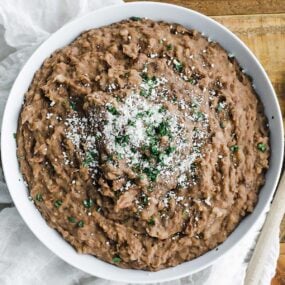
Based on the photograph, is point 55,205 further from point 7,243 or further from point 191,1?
point 191,1

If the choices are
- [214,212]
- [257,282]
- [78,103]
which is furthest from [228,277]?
[78,103]

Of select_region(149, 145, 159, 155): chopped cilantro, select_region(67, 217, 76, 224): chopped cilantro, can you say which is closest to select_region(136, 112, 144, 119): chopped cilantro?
select_region(149, 145, 159, 155): chopped cilantro

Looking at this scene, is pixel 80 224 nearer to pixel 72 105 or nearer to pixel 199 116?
pixel 72 105

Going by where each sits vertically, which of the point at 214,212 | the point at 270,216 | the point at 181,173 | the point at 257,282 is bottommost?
the point at 257,282

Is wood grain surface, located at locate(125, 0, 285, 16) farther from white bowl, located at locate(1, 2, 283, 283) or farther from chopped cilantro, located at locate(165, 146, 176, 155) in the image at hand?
chopped cilantro, located at locate(165, 146, 176, 155)

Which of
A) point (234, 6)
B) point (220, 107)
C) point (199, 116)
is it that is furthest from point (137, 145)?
point (234, 6)

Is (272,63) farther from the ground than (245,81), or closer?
closer
